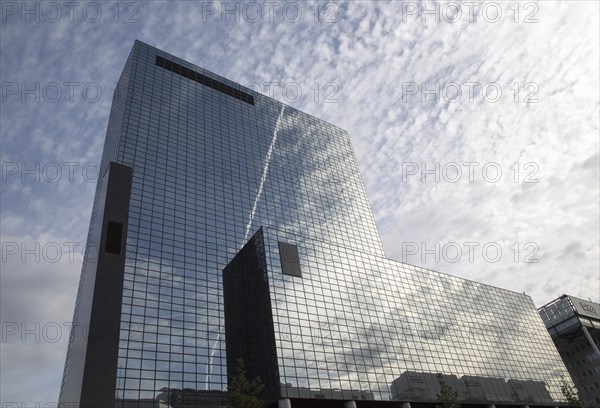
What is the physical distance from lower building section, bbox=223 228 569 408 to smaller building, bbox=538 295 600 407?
124 feet

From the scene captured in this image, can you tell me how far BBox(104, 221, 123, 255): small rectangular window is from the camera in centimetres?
6034

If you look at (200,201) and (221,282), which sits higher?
(200,201)

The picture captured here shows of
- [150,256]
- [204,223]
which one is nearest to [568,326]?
[204,223]

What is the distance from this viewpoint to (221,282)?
69.7 m

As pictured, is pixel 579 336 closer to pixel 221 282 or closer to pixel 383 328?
pixel 383 328

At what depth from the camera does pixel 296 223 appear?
91.1 metres

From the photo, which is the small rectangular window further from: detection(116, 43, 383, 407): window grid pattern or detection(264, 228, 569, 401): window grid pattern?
detection(264, 228, 569, 401): window grid pattern

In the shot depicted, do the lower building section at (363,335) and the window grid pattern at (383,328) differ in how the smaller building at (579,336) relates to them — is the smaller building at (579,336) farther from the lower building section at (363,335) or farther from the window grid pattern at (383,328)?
the lower building section at (363,335)

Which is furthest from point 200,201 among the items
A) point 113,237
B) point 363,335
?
point 363,335

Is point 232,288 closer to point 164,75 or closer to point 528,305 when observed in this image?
point 164,75

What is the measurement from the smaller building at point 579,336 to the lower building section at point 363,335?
124ft

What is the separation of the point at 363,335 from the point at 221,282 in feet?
80.8

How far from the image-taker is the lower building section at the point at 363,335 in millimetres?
56688

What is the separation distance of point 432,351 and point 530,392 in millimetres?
26034
